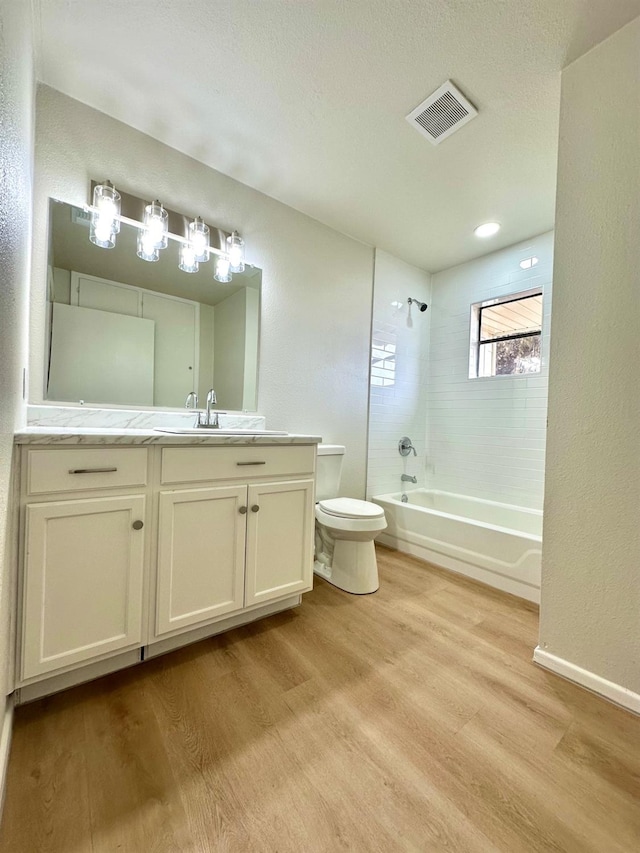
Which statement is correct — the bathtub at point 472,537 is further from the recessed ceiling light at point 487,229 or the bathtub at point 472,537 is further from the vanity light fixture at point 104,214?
the vanity light fixture at point 104,214

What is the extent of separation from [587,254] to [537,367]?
4.64 feet

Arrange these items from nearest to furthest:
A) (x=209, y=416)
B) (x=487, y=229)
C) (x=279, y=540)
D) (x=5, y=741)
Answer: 1. (x=5, y=741)
2. (x=279, y=540)
3. (x=209, y=416)
4. (x=487, y=229)

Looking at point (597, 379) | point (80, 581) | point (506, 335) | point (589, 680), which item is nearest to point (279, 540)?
point (80, 581)

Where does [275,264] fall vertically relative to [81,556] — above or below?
above

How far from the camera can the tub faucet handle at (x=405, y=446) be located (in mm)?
3059

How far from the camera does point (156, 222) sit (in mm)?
1780

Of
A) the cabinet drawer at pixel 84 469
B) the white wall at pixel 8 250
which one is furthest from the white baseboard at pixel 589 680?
the white wall at pixel 8 250

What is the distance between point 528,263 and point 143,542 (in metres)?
3.04

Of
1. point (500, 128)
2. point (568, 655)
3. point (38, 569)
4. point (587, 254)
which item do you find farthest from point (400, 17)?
point (568, 655)

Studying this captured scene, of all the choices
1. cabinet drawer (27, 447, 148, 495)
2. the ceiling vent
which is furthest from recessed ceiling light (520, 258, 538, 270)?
cabinet drawer (27, 447, 148, 495)

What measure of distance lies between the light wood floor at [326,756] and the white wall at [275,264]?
50.2 inches

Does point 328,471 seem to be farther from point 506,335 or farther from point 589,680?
point 506,335

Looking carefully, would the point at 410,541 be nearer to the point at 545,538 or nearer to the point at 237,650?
the point at 545,538

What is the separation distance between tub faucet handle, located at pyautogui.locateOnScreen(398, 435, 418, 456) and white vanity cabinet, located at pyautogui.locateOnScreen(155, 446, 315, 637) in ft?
5.09
